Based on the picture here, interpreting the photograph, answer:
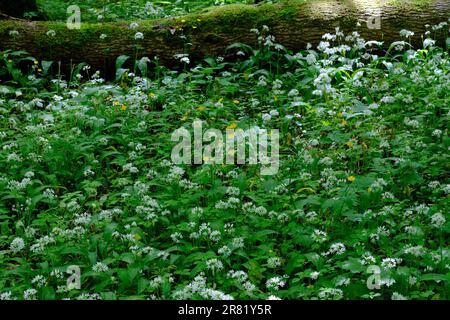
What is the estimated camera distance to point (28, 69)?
7.91 meters

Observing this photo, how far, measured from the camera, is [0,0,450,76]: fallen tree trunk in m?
7.98

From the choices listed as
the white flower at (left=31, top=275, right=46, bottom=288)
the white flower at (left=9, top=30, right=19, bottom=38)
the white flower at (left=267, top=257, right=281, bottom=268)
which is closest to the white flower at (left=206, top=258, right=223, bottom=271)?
the white flower at (left=267, top=257, right=281, bottom=268)

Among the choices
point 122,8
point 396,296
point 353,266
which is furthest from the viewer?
point 122,8

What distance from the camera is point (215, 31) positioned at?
816 centimetres

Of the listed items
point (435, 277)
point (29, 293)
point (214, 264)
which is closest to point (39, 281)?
point (29, 293)

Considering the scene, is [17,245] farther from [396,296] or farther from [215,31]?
[215,31]

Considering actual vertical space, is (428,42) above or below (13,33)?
below

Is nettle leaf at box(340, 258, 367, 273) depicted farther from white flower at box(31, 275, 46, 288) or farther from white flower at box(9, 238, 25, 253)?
white flower at box(9, 238, 25, 253)

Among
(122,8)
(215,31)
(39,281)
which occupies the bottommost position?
(39,281)

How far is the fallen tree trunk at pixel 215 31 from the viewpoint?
26.2 feet

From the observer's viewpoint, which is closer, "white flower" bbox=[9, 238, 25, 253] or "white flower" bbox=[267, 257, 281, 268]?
"white flower" bbox=[267, 257, 281, 268]

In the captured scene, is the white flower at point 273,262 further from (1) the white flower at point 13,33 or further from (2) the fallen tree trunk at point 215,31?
(1) the white flower at point 13,33

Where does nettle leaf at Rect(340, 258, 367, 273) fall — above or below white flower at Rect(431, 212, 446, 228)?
below

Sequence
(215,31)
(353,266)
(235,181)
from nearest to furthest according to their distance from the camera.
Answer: (353,266)
(235,181)
(215,31)
